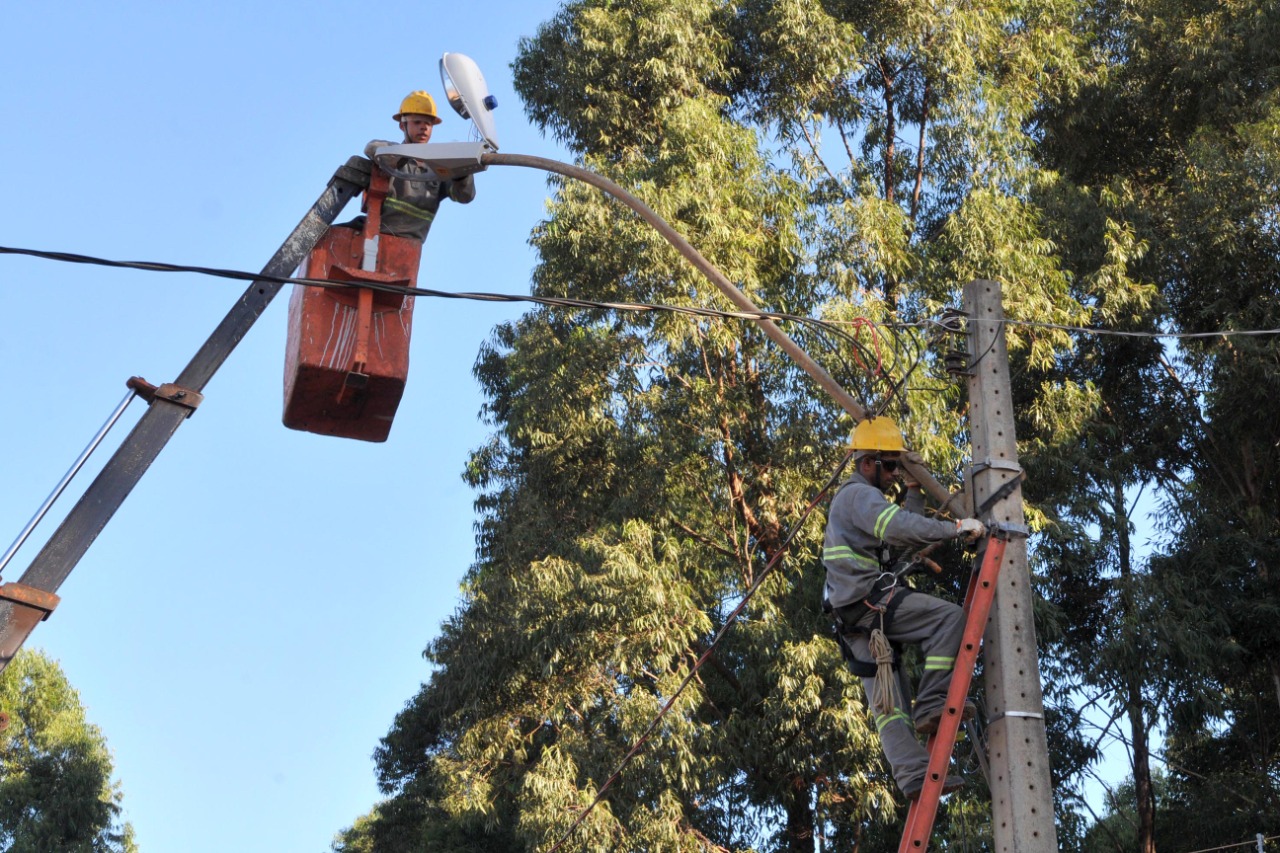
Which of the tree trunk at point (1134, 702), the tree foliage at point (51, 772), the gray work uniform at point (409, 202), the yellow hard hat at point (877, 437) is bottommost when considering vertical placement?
the yellow hard hat at point (877, 437)

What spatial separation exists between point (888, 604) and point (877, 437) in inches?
26.9

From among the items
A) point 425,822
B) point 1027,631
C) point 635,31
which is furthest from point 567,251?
point 425,822

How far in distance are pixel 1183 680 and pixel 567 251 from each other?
27.5 ft

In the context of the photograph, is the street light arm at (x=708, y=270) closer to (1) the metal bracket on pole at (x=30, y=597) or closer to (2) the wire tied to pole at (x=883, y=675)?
(2) the wire tied to pole at (x=883, y=675)

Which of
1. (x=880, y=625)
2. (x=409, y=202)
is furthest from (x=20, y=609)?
(x=880, y=625)

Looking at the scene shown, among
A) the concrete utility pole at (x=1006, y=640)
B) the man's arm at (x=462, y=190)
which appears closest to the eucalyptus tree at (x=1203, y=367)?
the concrete utility pole at (x=1006, y=640)

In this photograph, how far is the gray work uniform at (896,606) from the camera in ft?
18.1

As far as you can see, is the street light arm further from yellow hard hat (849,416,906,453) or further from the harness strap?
the harness strap

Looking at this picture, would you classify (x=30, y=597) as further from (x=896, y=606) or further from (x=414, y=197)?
(x=896, y=606)

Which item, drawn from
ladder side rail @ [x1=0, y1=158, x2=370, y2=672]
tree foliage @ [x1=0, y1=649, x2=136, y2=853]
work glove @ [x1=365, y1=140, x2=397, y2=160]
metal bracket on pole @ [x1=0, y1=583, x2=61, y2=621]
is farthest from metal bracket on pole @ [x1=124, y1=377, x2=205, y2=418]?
tree foliage @ [x1=0, y1=649, x2=136, y2=853]

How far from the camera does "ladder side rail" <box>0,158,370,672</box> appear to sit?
199 inches

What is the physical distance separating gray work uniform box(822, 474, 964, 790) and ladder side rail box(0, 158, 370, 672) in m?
2.37

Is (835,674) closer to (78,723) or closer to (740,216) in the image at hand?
(740,216)

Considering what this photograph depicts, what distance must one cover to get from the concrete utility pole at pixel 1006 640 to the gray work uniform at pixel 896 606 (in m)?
0.19
